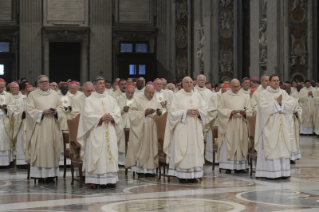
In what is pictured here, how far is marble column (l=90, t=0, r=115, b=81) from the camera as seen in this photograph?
29.4 meters

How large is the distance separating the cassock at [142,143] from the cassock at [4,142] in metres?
3.38

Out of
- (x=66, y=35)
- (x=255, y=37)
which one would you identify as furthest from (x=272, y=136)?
(x=66, y=35)

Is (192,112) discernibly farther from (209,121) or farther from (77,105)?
(209,121)

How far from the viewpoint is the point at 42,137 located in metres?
11.5

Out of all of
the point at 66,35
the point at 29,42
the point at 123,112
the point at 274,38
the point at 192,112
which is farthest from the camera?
the point at 66,35

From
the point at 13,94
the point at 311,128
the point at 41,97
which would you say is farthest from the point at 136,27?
the point at 41,97

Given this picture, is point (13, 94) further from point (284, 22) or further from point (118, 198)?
point (284, 22)

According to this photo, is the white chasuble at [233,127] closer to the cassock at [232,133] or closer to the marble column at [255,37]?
the cassock at [232,133]

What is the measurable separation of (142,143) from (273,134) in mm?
2638

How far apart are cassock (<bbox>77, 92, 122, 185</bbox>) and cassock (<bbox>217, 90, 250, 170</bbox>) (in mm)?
2853

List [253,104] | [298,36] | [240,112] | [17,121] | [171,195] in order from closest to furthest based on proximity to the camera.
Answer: [171,195], [240,112], [253,104], [17,121], [298,36]

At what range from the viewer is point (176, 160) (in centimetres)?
1127

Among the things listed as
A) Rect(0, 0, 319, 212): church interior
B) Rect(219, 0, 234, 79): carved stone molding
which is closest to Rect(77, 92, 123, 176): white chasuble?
Rect(0, 0, 319, 212): church interior

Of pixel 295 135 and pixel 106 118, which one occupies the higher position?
pixel 106 118
